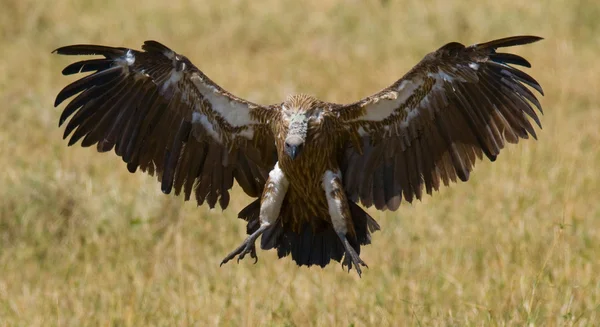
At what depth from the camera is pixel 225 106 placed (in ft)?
18.8

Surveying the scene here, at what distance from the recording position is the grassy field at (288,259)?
19.3 ft

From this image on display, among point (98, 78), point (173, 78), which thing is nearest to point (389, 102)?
point (173, 78)

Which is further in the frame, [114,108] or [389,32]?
[389,32]

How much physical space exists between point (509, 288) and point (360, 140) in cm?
128

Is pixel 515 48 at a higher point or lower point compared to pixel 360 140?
higher

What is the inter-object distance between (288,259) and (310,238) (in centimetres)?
129

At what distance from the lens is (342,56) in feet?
42.4

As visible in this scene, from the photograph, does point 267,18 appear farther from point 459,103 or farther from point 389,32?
point 459,103

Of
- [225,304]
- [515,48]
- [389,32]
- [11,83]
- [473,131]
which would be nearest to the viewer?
[473,131]

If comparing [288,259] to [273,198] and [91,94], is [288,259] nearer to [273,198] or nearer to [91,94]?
[273,198]

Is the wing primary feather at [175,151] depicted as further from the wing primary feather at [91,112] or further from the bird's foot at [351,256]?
the bird's foot at [351,256]

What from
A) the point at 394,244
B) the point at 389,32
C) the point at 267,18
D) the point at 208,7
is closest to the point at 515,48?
the point at 389,32

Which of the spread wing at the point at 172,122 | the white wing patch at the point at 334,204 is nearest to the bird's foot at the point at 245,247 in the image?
the white wing patch at the point at 334,204

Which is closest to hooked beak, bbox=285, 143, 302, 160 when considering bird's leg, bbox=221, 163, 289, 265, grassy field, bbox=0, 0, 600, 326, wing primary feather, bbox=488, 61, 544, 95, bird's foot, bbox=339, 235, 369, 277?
bird's leg, bbox=221, 163, 289, 265
